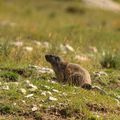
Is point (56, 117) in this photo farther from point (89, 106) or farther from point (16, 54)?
point (16, 54)

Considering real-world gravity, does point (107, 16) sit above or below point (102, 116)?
above

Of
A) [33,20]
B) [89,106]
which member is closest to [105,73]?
[89,106]

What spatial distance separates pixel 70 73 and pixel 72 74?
14cm

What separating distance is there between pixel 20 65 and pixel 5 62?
618 mm

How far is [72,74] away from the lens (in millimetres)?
11789

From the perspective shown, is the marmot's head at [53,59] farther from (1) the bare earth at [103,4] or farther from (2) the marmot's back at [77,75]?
(1) the bare earth at [103,4]

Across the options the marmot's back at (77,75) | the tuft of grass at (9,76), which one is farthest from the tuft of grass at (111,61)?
A: the tuft of grass at (9,76)

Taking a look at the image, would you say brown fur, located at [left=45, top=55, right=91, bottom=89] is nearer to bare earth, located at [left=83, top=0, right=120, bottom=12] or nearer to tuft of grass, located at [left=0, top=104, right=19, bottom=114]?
tuft of grass, located at [left=0, top=104, right=19, bottom=114]

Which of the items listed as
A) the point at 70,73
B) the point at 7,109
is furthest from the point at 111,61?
the point at 7,109

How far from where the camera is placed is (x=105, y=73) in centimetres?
1319

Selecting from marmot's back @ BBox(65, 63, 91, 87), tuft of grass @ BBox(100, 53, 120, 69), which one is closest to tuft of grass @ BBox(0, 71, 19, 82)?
marmot's back @ BBox(65, 63, 91, 87)

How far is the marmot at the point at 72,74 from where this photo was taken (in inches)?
449

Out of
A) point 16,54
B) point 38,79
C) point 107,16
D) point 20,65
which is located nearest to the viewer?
point 38,79

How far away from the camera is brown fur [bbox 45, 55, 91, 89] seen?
11.5 meters
